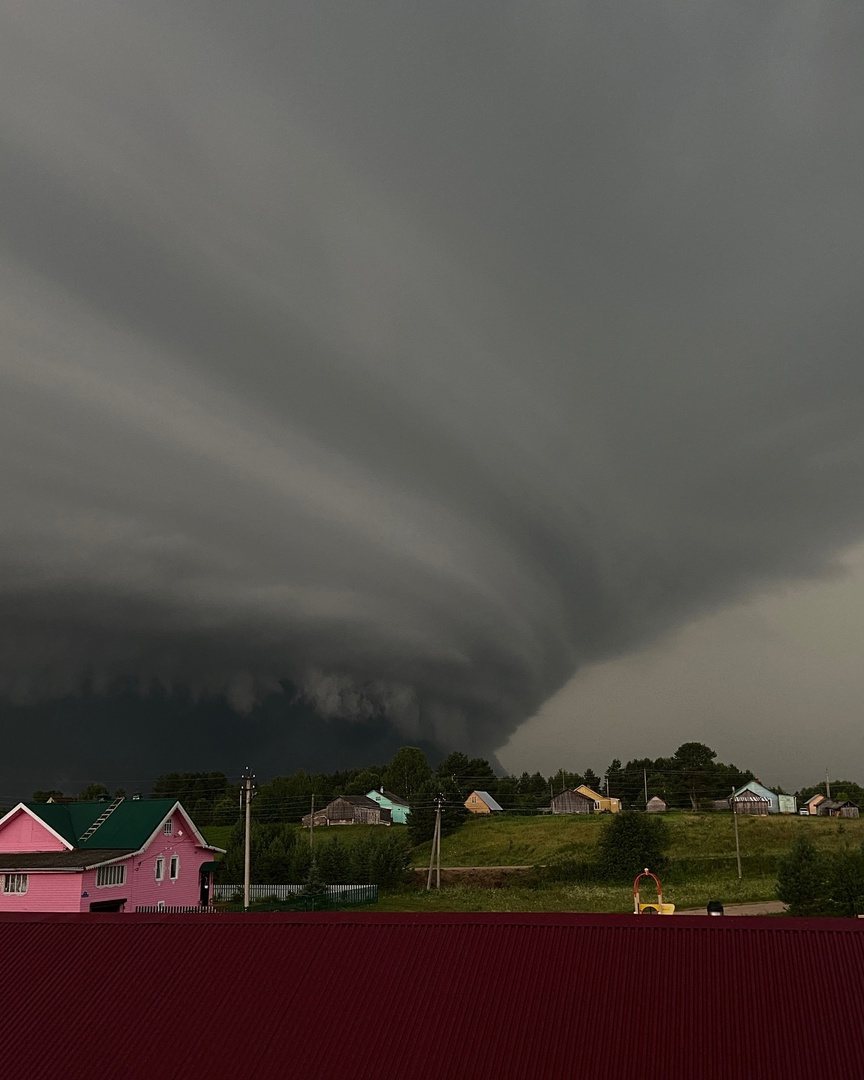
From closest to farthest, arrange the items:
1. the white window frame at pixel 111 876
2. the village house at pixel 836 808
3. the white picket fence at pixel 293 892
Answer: the white window frame at pixel 111 876
the white picket fence at pixel 293 892
the village house at pixel 836 808

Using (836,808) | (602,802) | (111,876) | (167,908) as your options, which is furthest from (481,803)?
(111,876)

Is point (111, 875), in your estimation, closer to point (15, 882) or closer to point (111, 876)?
point (111, 876)

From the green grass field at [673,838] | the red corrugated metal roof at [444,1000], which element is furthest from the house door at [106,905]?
the green grass field at [673,838]

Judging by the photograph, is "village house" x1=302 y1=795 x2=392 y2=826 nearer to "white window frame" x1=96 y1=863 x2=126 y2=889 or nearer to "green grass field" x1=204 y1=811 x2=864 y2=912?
"green grass field" x1=204 y1=811 x2=864 y2=912

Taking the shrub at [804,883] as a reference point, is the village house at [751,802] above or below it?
below

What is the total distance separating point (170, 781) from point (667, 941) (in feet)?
621

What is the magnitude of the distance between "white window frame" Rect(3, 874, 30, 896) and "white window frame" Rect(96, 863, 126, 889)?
4.17 meters

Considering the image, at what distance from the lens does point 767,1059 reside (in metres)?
15.6

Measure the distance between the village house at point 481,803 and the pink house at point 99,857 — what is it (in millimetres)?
106912

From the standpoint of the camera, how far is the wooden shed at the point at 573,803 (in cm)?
15775

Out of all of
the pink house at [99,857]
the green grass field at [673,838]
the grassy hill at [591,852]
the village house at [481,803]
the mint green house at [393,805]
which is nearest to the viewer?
the pink house at [99,857]

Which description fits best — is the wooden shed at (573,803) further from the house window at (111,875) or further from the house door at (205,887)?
the house window at (111,875)

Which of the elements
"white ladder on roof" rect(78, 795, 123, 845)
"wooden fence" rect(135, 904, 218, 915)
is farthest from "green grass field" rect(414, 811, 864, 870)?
"white ladder on roof" rect(78, 795, 123, 845)

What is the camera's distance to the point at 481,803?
169750 mm
